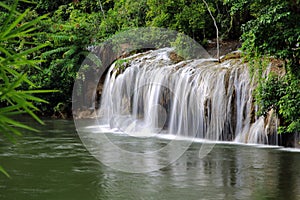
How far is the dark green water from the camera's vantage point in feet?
18.4

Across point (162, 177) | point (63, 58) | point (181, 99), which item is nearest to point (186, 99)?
point (181, 99)

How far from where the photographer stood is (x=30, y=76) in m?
15.3

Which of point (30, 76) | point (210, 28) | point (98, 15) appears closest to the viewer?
point (210, 28)

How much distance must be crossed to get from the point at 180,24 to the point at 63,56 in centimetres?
374

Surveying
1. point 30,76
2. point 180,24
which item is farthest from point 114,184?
point 30,76

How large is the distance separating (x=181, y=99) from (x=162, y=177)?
175 inches

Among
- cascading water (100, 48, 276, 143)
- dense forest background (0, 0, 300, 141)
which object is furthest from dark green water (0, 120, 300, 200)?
cascading water (100, 48, 276, 143)

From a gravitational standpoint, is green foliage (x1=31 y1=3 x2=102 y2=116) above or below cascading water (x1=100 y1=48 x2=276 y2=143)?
above

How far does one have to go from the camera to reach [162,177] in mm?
6480

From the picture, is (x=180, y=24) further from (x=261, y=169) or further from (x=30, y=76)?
(x=261, y=169)

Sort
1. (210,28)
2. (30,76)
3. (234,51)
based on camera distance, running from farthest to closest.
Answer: (30,76)
(210,28)
(234,51)

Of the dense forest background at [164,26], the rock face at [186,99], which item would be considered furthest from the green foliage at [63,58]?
the rock face at [186,99]

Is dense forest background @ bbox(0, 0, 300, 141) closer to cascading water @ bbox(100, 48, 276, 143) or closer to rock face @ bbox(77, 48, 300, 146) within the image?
rock face @ bbox(77, 48, 300, 146)

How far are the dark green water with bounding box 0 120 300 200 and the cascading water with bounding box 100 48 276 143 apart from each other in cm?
91
